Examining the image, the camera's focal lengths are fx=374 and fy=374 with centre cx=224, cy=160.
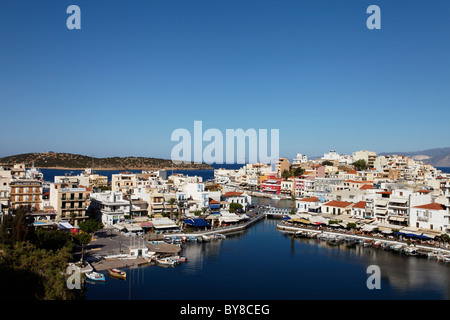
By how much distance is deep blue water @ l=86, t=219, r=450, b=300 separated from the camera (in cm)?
1798

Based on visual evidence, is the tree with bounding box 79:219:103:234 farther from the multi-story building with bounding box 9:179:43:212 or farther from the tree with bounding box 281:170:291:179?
the tree with bounding box 281:170:291:179

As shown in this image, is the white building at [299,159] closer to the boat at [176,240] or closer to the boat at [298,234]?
the boat at [298,234]

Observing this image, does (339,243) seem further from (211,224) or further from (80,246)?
(80,246)

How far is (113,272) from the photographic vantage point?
1967 cm

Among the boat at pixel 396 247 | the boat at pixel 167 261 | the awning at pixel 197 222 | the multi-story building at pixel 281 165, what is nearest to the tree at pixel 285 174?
the multi-story building at pixel 281 165

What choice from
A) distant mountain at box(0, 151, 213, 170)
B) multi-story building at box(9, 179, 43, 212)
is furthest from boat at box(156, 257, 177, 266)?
distant mountain at box(0, 151, 213, 170)

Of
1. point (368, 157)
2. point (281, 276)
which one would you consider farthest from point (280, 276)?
point (368, 157)

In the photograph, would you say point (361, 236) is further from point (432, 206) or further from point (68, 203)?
point (68, 203)

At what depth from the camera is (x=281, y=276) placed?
69.4 ft

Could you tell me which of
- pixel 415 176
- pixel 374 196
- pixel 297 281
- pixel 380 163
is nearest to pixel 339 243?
pixel 374 196

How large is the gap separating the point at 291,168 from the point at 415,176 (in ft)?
81.3

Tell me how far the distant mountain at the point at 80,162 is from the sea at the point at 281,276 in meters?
104

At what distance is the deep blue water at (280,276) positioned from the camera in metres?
18.0

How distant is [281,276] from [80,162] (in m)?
127
